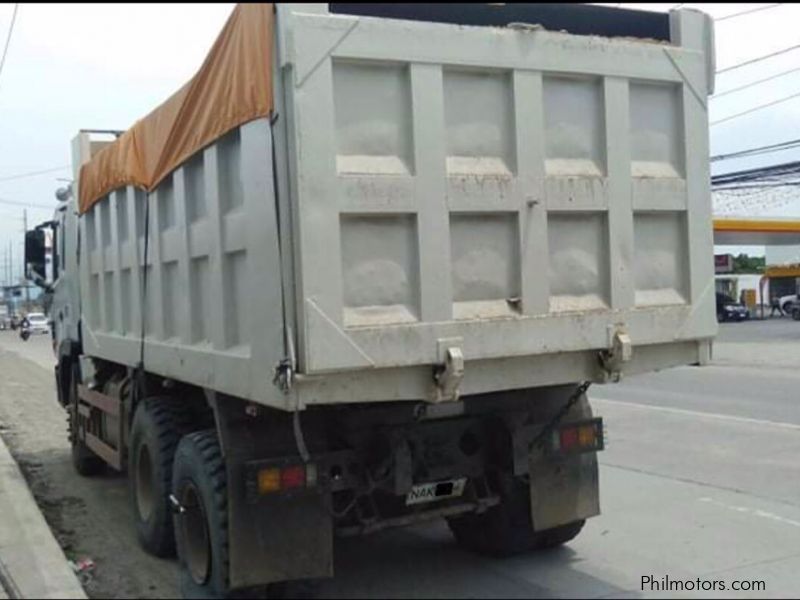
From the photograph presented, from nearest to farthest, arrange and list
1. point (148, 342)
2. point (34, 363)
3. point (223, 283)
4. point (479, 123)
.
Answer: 1. point (479, 123)
2. point (223, 283)
3. point (148, 342)
4. point (34, 363)

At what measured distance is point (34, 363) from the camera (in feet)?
91.9

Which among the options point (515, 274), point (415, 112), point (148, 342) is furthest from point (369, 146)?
point (148, 342)

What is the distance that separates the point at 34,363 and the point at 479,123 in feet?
87.1

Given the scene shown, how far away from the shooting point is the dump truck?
3.99 meters

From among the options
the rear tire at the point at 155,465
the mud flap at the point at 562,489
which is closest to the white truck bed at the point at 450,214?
the rear tire at the point at 155,465

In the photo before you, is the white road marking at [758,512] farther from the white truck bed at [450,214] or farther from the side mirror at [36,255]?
the side mirror at [36,255]

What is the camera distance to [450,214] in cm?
Result: 427

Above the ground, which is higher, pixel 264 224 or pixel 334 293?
pixel 264 224

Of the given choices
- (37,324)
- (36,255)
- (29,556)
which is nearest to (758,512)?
(29,556)

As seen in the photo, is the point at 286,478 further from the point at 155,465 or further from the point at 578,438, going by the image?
the point at 578,438

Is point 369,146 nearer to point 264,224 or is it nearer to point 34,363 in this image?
point 264,224

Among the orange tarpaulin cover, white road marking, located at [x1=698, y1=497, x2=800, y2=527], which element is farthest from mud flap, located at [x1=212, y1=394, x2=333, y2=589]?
white road marking, located at [x1=698, y1=497, x2=800, y2=527]

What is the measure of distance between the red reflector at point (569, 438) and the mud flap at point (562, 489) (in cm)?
11

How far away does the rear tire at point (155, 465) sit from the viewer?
5727 millimetres
